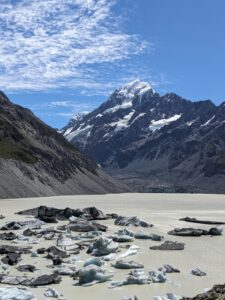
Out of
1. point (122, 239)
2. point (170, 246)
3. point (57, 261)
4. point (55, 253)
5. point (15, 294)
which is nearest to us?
point (15, 294)

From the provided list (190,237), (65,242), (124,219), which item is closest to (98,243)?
(65,242)

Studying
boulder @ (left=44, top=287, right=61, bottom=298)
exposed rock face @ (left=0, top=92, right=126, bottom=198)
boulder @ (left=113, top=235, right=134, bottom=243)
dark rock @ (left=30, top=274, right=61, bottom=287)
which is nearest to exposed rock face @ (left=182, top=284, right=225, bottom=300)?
boulder @ (left=44, top=287, right=61, bottom=298)

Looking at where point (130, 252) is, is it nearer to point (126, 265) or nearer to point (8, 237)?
point (126, 265)

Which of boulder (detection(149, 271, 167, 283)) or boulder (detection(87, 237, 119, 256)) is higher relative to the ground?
boulder (detection(87, 237, 119, 256))

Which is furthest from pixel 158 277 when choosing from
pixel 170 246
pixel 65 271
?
pixel 170 246

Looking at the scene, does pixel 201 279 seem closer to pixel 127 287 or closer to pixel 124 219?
pixel 127 287

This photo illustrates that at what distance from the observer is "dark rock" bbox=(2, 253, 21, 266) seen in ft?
90.8

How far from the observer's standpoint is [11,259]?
28.0 m

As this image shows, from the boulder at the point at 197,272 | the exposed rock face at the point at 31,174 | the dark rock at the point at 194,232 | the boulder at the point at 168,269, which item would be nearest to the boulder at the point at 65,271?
the boulder at the point at 168,269

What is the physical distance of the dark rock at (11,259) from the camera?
27688mm

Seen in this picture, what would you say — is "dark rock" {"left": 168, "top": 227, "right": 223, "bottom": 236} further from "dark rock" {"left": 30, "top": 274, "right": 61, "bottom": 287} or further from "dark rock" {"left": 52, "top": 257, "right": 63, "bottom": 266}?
"dark rock" {"left": 30, "top": 274, "right": 61, "bottom": 287}

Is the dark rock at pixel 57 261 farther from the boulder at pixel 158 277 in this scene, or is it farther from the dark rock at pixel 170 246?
the dark rock at pixel 170 246

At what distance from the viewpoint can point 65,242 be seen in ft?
113

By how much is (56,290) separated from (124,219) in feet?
103
